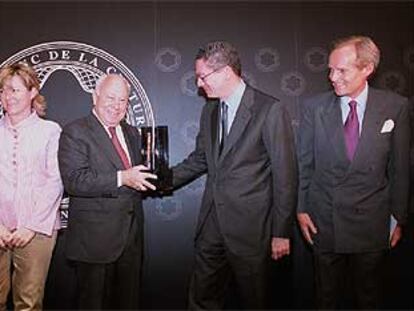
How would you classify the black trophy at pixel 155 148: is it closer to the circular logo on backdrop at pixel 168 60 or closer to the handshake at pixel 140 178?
the handshake at pixel 140 178

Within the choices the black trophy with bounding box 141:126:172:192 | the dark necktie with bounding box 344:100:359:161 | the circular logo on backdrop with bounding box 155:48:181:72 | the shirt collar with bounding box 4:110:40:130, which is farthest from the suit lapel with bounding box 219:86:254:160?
the shirt collar with bounding box 4:110:40:130

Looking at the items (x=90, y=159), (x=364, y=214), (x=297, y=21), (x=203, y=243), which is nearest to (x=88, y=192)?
(x=90, y=159)

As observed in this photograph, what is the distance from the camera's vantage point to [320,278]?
9.41ft

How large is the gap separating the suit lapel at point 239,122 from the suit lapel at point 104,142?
0.55 meters

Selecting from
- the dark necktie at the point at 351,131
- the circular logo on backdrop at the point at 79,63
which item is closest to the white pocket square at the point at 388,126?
the dark necktie at the point at 351,131

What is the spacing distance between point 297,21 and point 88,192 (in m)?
1.77

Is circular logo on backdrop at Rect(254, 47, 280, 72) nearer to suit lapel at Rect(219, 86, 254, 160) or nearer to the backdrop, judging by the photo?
the backdrop

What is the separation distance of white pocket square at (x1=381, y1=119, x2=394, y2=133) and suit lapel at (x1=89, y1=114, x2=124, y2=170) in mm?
1386

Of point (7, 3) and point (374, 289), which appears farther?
point (7, 3)

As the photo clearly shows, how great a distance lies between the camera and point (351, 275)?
9.54 feet

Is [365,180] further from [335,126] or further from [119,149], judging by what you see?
[119,149]

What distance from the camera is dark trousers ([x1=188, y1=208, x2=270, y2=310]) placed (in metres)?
2.78

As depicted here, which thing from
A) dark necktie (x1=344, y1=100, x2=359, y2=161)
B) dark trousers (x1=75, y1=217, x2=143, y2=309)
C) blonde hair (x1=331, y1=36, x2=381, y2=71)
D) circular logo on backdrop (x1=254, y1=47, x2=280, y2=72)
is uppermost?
circular logo on backdrop (x1=254, y1=47, x2=280, y2=72)

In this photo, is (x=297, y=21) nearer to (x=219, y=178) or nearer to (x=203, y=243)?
(x=219, y=178)
